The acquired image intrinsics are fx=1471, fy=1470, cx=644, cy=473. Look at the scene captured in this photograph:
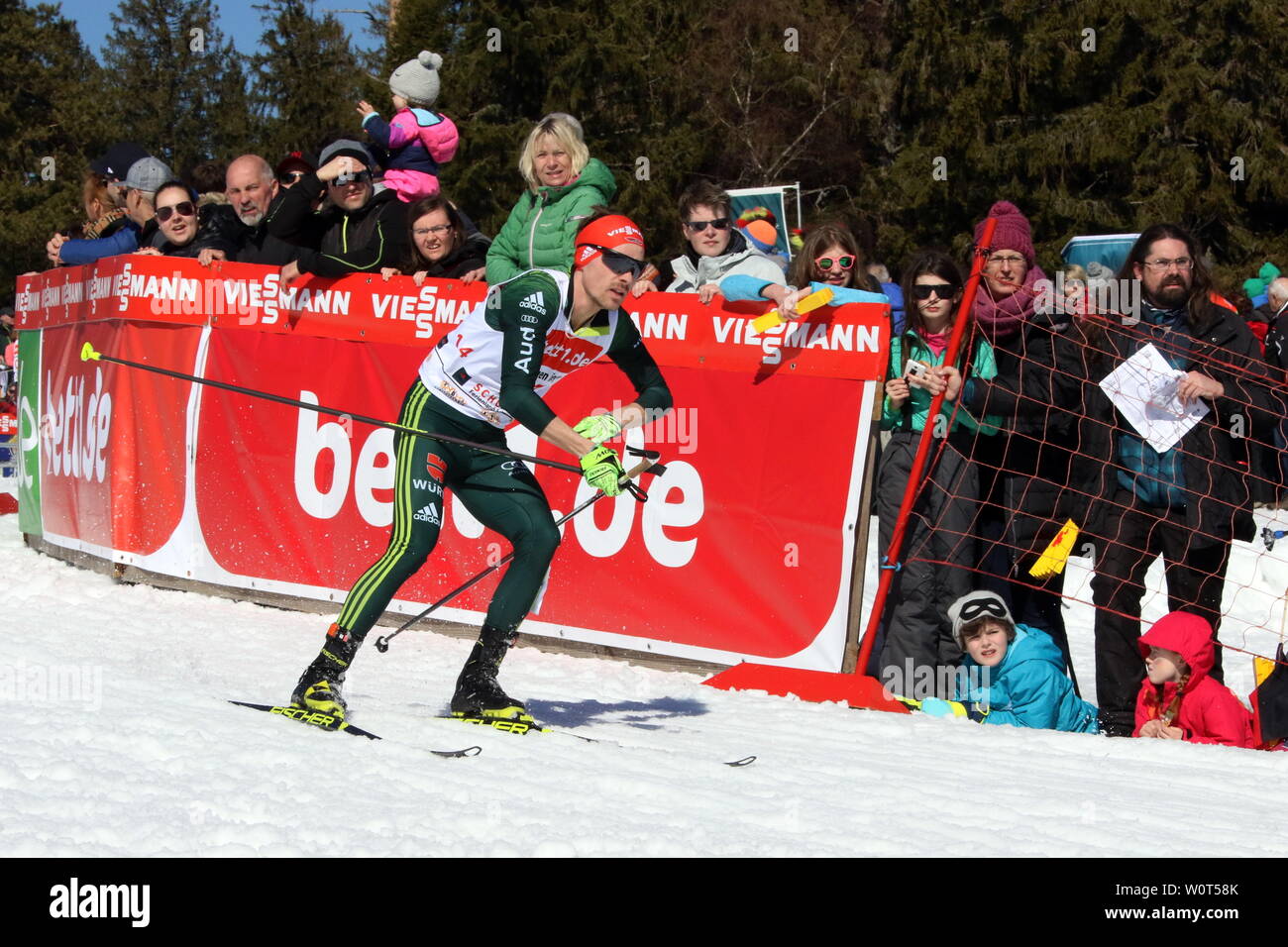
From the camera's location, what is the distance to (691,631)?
6.87 metres

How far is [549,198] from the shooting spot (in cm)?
672

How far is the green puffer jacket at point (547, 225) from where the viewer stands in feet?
21.5

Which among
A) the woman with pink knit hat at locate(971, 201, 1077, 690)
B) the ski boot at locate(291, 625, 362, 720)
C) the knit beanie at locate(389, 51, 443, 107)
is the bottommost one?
the ski boot at locate(291, 625, 362, 720)

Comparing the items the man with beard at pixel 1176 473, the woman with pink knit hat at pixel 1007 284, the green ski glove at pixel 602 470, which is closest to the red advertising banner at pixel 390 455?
the woman with pink knit hat at pixel 1007 284

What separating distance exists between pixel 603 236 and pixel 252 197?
13.9 ft

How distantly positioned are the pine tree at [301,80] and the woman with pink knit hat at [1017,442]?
27835 mm

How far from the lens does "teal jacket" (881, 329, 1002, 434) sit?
643 cm

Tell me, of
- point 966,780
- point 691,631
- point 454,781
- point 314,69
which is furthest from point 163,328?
point 314,69

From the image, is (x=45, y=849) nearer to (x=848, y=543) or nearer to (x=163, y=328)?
(x=848, y=543)

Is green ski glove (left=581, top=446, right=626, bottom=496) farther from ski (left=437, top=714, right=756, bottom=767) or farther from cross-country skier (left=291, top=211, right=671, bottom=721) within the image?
ski (left=437, top=714, right=756, bottom=767)

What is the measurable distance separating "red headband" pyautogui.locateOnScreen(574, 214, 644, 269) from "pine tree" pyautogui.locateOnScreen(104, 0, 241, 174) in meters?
37.1

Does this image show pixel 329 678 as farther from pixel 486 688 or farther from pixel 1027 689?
pixel 1027 689

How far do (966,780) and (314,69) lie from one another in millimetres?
33833

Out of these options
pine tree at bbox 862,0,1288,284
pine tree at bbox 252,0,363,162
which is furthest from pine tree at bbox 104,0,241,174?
pine tree at bbox 862,0,1288,284
